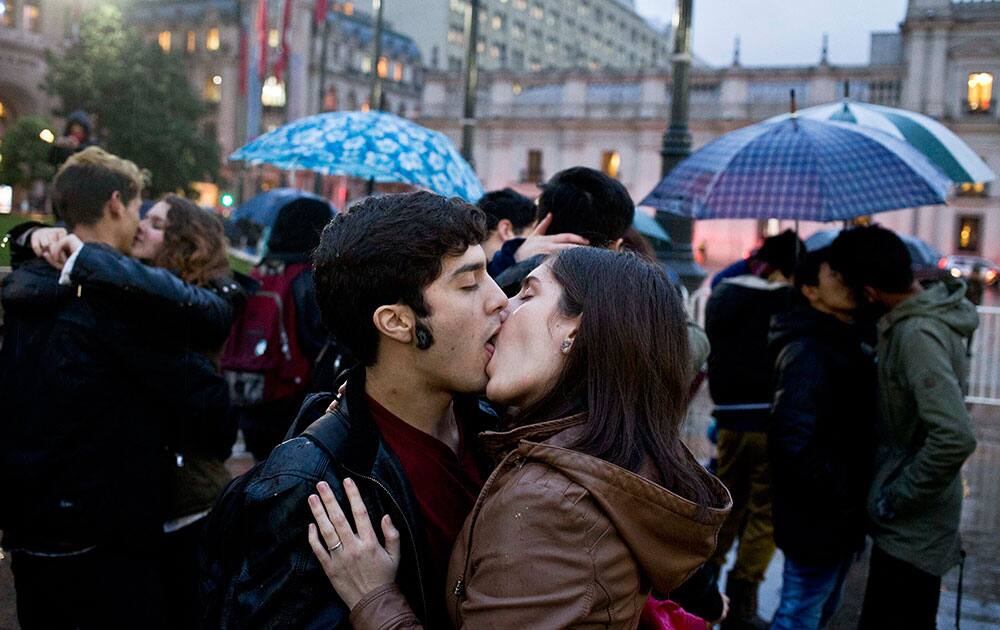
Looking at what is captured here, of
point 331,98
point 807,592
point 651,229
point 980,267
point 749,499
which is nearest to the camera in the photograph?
point 807,592

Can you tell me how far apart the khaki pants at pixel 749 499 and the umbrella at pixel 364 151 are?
7.80 ft

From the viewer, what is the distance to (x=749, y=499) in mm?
5957

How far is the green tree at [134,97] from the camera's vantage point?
155ft

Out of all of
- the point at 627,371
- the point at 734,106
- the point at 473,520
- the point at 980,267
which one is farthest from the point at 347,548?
the point at 734,106

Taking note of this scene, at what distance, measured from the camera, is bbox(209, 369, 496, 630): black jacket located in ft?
6.06

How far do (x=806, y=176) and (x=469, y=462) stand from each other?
3235 mm

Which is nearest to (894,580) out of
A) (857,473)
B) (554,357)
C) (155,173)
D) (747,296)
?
(857,473)

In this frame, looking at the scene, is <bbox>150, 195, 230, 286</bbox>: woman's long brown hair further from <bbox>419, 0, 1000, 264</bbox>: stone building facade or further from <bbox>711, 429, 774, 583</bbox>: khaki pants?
<bbox>419, 0, 1000, 264</bbox>: stone building facade

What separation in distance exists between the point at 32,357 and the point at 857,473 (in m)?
3.47

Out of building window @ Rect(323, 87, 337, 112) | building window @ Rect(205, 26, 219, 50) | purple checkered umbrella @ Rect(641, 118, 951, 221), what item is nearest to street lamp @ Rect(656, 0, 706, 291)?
Result: purple checkered umbrella @ Rect(641, 118, 951, 221)

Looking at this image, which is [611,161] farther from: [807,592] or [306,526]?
[306,526]

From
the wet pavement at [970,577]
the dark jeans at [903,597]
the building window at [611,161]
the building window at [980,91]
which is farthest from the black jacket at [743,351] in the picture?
the building window at [611,161]

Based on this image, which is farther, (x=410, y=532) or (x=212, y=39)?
(x=212, y=39)

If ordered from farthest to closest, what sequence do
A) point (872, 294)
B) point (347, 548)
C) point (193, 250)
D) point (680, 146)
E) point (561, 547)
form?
point (680, 146) → point (193, 250) → point (872, 294) → point (347, 548) → point (561, 547)
